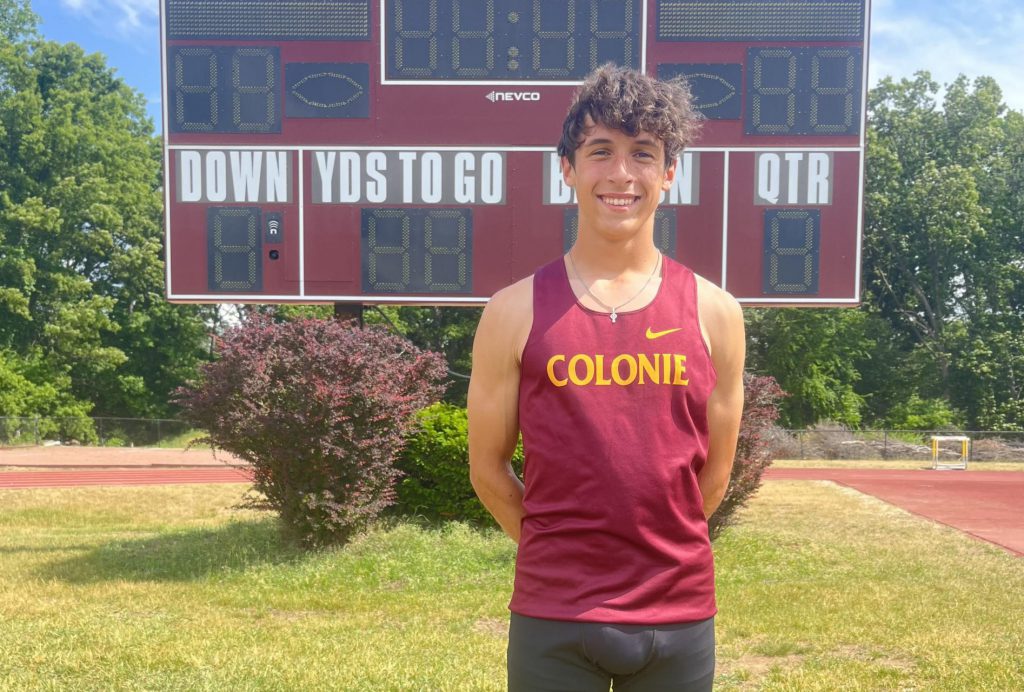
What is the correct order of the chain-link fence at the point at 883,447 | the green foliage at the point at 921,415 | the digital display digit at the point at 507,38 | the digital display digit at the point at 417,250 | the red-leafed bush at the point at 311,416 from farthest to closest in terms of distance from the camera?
1. the green foliage at the point at 921,415
2. the chain-link fence at the point at 883,447
3. the digital display digit at the point at 417,250
4. the digital display digit at the point at 507,38
5. the red-leafed bush at the point at 311,416

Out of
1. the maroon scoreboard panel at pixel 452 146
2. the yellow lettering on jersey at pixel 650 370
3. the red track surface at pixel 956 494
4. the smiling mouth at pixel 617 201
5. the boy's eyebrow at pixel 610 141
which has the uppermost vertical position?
the maroon scoreboard panel at pixel 452 146

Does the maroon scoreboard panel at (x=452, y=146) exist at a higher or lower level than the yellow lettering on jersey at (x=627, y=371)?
higher

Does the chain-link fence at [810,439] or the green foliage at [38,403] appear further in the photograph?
the green foliage at [38,403]

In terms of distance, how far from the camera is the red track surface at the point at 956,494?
10264mm

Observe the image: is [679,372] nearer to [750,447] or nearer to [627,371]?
[627,371]

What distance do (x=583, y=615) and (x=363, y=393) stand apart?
19.0 feet

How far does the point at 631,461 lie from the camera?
1815 millimetres

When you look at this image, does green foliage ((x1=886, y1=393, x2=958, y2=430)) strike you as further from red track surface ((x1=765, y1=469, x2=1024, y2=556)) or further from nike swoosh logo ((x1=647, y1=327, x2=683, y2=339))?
nike swoosh logo ((x1=647, y1=327, x2=683, y2=339))

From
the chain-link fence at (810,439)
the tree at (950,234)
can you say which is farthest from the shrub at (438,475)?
the tree at (950,234)

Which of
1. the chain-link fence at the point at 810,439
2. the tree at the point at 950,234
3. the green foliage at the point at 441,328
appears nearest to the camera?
the chain-link fence at the point at 810,439

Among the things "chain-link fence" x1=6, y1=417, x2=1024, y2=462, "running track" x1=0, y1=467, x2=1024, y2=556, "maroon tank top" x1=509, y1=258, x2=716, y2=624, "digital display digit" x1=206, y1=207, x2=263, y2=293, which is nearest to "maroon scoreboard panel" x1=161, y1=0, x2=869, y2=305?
"digital display digit" x1=206, y1=207, x2=263, y2=293

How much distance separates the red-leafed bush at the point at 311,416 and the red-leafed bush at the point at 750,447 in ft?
9.83

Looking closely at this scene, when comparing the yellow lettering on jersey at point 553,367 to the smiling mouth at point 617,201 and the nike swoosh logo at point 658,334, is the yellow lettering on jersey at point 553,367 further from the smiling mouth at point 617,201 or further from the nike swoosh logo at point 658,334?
the smiling mouth at point 617,201

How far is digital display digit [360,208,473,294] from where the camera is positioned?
823 centimetres
